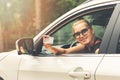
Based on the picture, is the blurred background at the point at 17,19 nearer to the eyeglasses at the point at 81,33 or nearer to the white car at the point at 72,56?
the white car at the point at 72,56

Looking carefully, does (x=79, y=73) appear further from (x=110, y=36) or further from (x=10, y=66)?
(x=10, y=66)

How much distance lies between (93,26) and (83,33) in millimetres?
129

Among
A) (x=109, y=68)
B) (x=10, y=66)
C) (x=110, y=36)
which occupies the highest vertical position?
(x=110, y=36)

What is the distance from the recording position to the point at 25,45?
4.65 m

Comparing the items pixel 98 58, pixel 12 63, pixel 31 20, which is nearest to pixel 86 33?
pixel 98 58

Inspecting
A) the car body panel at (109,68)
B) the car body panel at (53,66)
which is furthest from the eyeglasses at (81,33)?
the car body panel at (109,68)

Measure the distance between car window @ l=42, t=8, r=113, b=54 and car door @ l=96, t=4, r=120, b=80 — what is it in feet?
0.49

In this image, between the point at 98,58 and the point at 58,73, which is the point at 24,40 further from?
the point at 98,58

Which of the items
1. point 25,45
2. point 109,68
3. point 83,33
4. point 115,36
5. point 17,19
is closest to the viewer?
point 109,68

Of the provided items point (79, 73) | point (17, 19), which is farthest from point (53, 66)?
point (17, 19)

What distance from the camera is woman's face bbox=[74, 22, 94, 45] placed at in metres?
4.34

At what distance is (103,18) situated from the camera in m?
4.18

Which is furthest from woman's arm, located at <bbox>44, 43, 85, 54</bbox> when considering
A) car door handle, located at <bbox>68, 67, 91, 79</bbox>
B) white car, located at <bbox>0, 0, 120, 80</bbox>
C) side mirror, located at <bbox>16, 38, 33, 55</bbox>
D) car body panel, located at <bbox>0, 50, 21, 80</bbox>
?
car body panel, located at <bbox>0, 50, 21, 80</bbox>

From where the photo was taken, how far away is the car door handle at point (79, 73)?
12.8 ft
